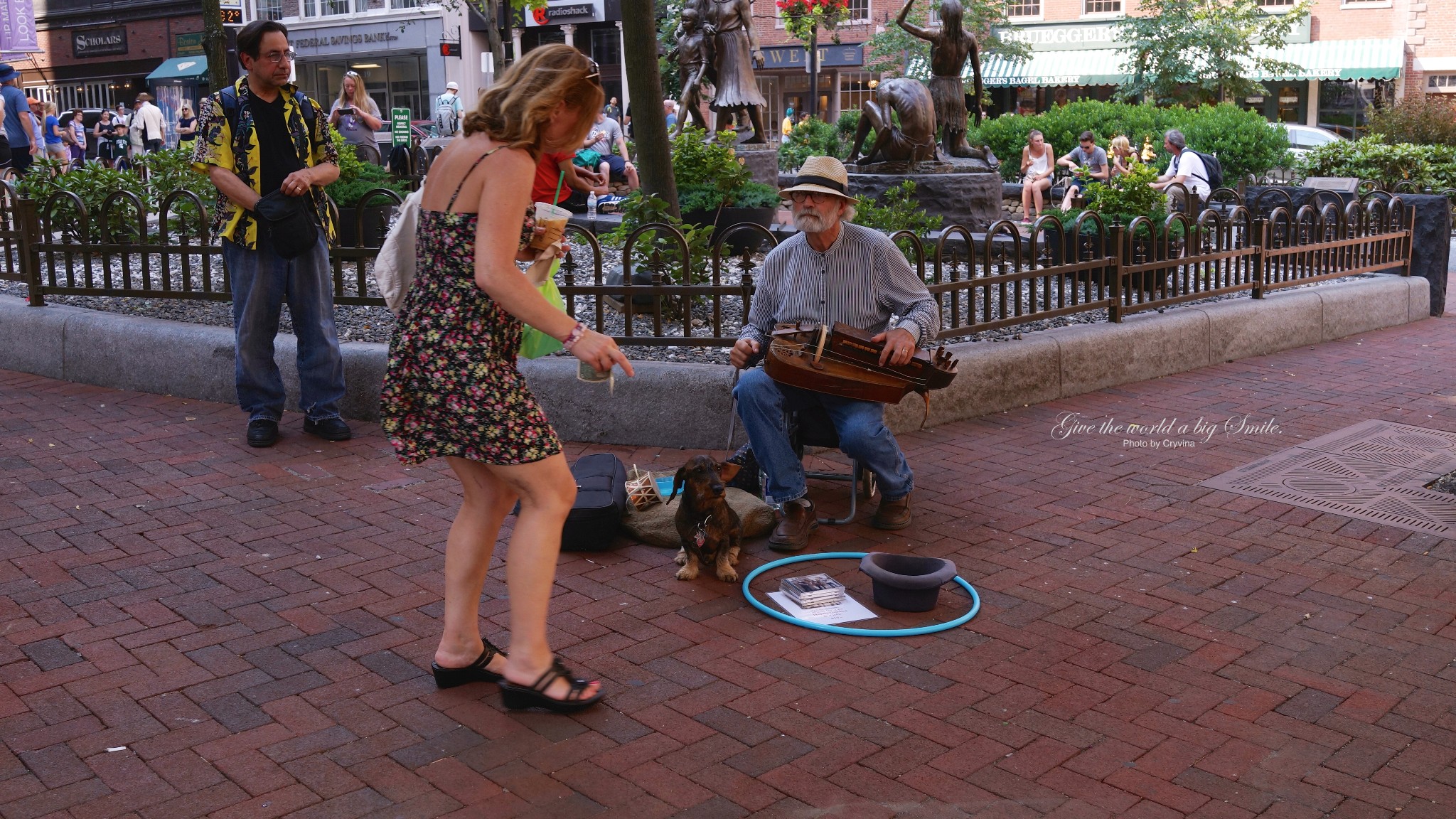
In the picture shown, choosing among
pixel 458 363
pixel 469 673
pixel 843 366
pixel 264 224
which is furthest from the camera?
pixel 264 224

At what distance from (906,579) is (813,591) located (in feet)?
1.09

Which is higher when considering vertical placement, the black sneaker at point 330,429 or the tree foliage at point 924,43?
the tree foliage at point 924,43

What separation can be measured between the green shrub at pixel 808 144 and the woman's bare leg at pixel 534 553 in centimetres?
1902

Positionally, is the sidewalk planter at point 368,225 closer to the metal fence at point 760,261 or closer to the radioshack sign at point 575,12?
the metal fence at point 760,261

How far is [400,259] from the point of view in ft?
12.0

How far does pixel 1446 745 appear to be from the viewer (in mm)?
3480

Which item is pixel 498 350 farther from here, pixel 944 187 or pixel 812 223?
pixel 944 187

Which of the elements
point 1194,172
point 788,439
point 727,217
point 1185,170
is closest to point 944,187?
point 727,217

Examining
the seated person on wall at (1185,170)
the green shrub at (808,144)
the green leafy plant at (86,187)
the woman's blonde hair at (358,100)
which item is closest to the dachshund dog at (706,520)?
the green leafy plant at (86,187)

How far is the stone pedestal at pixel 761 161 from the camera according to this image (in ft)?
50.4

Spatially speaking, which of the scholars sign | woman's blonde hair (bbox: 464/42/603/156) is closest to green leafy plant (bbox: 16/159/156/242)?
woman's blonde hair (bbox: 464/42/603/156)

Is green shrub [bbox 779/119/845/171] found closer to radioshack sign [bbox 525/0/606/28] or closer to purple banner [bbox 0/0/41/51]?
purple banner [bbox 0/0/41/51]

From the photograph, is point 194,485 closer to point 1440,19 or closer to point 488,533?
point 488,533

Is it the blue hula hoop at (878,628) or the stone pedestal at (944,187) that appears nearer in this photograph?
the blue hula hoop at (878,628)
